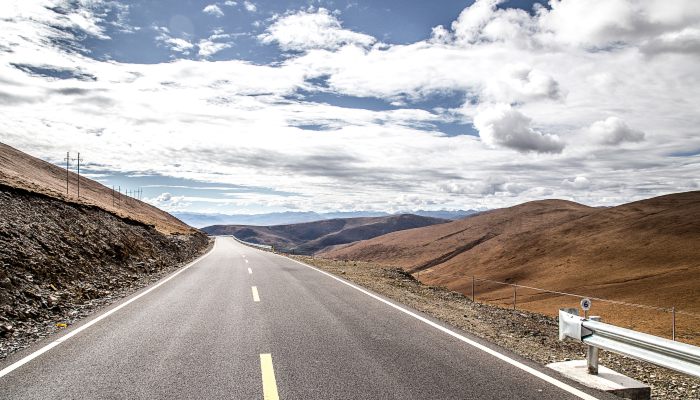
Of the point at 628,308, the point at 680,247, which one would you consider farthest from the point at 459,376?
the point at 680,247

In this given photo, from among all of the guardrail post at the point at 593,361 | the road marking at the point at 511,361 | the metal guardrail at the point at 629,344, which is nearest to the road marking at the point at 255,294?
the road marking at the point at 511,361

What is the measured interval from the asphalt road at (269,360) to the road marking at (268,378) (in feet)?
0.07

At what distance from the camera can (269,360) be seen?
5.86m

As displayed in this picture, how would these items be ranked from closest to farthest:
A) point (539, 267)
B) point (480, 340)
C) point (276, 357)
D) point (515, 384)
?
point (515, 384)
point (276, 357)
point (480, 340)
point (539, 267)

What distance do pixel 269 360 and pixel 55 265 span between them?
10.6m

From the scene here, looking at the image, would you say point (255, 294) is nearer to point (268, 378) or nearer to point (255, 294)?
point (255, 294)

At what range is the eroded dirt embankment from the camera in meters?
8.64

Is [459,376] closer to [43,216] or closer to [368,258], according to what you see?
[43,216]

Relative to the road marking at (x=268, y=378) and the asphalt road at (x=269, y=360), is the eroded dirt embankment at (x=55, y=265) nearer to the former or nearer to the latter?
the asphalt road at (x=269, y=360)

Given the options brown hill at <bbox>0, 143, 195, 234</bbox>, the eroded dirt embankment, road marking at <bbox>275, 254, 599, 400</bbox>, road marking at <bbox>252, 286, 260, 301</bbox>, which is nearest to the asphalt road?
road marking at <bbox>275, 254, 599, 400</bbox>

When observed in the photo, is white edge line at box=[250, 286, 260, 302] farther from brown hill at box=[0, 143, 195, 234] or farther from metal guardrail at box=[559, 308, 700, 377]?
brown hill at box=[0, 143, 195, 234]

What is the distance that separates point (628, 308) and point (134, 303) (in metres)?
29.6

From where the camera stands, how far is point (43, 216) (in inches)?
657

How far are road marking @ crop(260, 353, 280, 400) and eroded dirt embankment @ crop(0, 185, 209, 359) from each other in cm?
396
